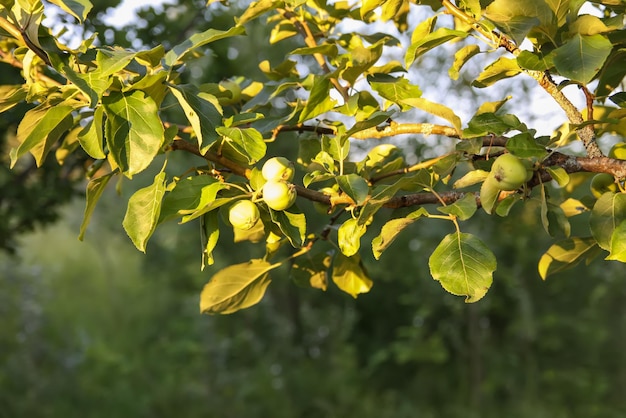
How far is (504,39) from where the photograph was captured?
64 centimetres

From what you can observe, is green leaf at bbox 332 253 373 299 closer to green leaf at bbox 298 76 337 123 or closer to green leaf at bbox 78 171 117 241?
green leaf at bbox 298 76 337 123

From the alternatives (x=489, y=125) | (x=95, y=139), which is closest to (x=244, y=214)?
(x=95, y=139)

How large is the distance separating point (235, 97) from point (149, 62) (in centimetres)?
21

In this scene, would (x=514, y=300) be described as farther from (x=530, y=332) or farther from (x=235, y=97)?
(x=235, y=97)

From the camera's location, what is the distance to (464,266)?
61 centimetres

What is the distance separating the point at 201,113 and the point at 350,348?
263 centimetres

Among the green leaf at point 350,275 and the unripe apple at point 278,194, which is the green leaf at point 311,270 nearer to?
the green leaf at point 350,275

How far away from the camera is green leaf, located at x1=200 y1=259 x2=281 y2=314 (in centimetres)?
76

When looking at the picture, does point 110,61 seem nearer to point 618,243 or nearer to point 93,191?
point 93,191

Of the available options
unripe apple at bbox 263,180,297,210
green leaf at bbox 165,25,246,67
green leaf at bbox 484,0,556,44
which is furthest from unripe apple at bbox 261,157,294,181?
green leaf at bbox 484,0,556,44

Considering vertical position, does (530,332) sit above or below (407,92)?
below

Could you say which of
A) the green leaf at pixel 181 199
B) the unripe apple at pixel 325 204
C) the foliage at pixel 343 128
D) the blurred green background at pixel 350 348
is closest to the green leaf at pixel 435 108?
the foliage at pixel 343 128

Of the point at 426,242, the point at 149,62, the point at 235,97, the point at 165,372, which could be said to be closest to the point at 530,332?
the point at 426,242

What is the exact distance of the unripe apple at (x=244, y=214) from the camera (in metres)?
0.60
